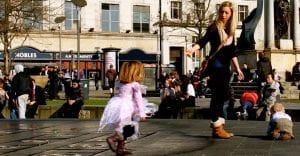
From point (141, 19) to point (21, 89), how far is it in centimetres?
5433

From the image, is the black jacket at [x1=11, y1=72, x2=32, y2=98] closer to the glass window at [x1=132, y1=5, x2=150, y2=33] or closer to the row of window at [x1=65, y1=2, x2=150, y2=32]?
the row of window at [x1=65, y1=2, x2=150, y2=32]

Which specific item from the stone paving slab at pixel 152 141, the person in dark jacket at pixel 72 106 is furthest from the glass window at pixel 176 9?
the stone paving slab at pixel 152 141

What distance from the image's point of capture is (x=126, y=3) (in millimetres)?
73812

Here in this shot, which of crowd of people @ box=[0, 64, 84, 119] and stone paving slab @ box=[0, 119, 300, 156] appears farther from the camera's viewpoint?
crowd of people @ box=[0, 64, 84, 119]

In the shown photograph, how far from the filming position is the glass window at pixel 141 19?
73812 mm

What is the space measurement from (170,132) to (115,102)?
4.00 m

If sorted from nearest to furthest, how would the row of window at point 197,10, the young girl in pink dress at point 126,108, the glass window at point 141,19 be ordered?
the young girl in pink dress at point 126,108, the row of window at point 197,10, the glass window at point 141,19

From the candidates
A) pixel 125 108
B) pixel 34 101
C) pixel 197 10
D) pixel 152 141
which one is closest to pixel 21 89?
pixel 34 101

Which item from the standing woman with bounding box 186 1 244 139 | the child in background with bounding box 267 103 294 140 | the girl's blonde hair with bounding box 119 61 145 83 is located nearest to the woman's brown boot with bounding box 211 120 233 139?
the standing woman with bounding box 186 1 244 139

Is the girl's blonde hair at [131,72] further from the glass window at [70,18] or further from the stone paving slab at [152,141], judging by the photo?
the glass window at [70,18]

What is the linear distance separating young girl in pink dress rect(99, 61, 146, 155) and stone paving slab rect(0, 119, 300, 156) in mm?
327

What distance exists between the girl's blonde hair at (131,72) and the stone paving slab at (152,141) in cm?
110

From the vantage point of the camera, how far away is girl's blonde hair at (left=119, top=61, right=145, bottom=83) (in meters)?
10.2

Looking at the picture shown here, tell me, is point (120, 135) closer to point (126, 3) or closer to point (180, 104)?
point (180, 104)
